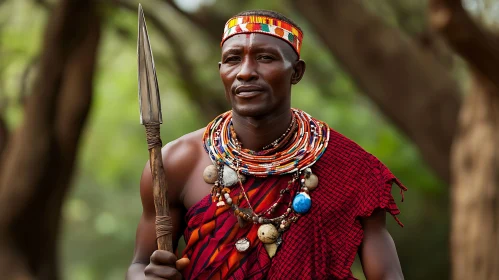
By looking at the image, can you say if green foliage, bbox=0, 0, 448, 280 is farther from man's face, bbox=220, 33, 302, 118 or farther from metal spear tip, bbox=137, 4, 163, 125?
man's face, bbox=220, 33, 302, 118

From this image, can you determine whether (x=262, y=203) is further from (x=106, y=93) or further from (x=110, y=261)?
(x=110, y=261)

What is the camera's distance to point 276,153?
12.4 feet

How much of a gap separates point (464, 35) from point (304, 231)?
4.01 meters

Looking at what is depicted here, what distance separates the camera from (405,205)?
17250 millimetres

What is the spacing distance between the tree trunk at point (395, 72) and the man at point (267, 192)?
233 inches

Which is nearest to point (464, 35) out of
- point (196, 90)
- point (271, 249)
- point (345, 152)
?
point (345, 152)

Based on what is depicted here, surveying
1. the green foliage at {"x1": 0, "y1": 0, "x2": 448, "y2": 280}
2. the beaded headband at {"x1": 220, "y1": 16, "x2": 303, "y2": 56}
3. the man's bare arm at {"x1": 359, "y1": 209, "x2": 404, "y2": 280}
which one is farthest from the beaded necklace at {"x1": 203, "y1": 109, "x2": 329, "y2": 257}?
the green foliage at {"x1": 0, "y1": 0, "x2": 448, "y2": 280}

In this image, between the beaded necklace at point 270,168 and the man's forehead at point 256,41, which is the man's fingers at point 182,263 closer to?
the beaded necklace at point 270,168

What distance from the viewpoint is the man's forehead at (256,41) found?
144 inches

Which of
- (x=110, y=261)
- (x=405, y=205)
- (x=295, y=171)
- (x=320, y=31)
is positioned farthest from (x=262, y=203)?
(x=110, y=261)

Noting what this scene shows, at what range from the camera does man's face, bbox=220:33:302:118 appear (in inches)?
143

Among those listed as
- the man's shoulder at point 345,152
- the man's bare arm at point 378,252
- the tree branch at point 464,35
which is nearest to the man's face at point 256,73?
the man's shoulder at point 345,152

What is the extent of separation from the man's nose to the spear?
0.37m

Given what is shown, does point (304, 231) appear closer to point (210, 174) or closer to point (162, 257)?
point (210, 174)
